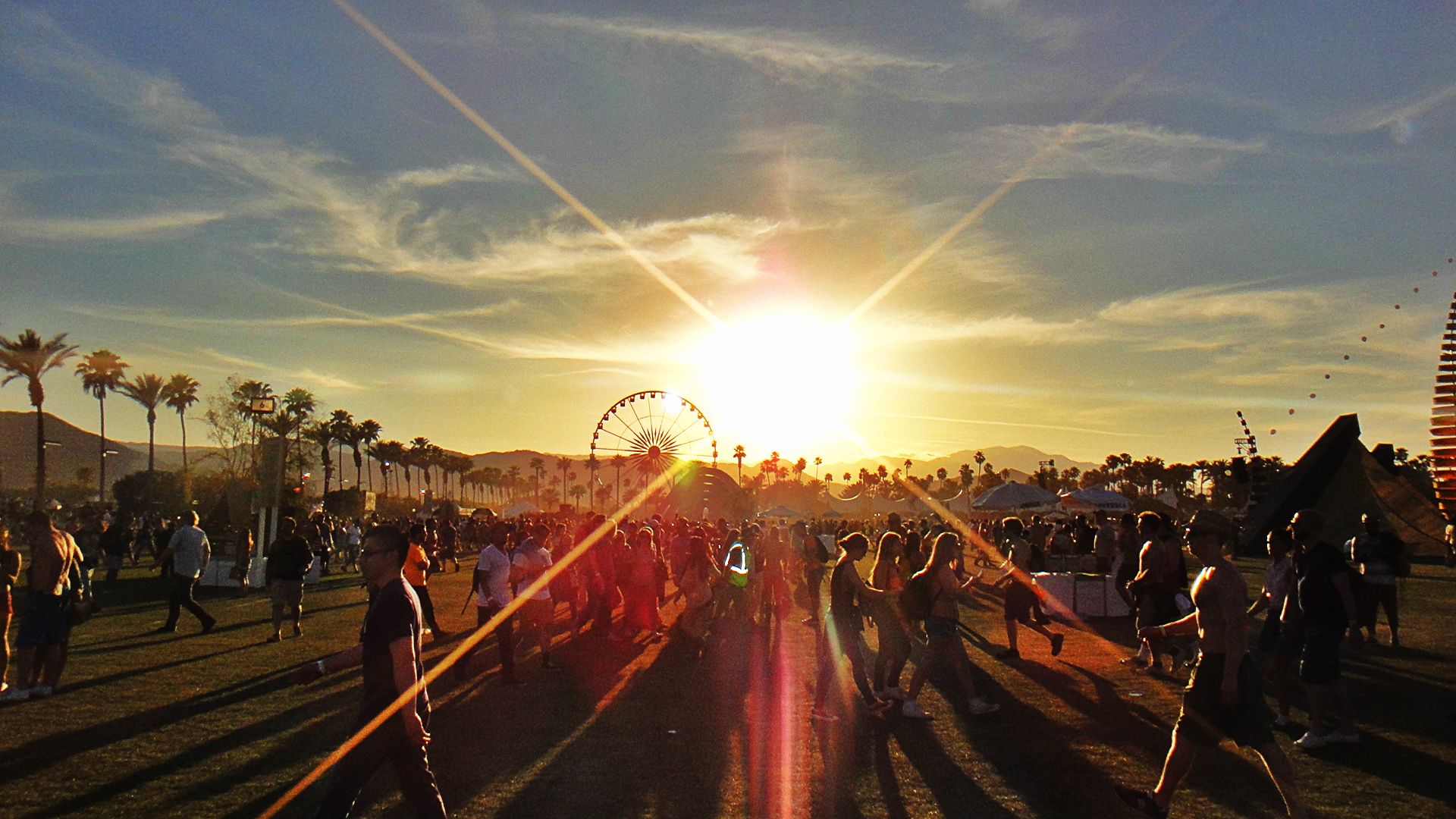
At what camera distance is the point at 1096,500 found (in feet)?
131

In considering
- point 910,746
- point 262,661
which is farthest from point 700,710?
point 262,661

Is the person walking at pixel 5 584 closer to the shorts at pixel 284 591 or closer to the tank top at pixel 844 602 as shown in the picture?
the shorts at pixel 284 591

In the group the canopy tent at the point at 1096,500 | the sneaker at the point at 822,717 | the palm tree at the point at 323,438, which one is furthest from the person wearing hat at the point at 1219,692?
the palm tree at the point at 323,438

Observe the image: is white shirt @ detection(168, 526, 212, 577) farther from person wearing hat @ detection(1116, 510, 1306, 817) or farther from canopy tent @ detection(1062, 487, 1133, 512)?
canopy tent @ detection(1062, 487, 1133, 512)

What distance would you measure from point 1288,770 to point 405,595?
5.30m

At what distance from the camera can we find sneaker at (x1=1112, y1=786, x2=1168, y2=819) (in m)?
6.09

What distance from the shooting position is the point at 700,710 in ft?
33.7

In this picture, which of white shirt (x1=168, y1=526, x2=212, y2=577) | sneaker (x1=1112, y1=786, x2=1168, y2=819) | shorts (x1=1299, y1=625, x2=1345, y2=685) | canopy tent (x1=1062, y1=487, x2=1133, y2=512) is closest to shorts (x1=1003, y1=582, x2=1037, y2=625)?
shorts (x1=1299, y1=625, x2=1345, y2=685)

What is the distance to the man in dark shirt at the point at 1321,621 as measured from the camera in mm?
8266

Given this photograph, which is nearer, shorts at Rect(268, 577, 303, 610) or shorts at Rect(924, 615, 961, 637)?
shorts at Rect(924, 615, 961, 637)

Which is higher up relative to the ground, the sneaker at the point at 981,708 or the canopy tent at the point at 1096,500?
the canopy tent at the point at 1096,500

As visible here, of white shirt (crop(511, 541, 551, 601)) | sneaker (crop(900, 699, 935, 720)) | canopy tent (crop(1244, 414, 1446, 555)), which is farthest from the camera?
canopy tent (crop(1244, 414, 1446, 555))

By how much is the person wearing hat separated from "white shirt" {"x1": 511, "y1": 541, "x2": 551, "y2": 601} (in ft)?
25.1

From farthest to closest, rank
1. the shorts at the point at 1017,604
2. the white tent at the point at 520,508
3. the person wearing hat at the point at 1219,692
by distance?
the white tent at the point at 520,508 → the shorts at the point at 1017,604 → the person wearing hat at the point at 1219,692
